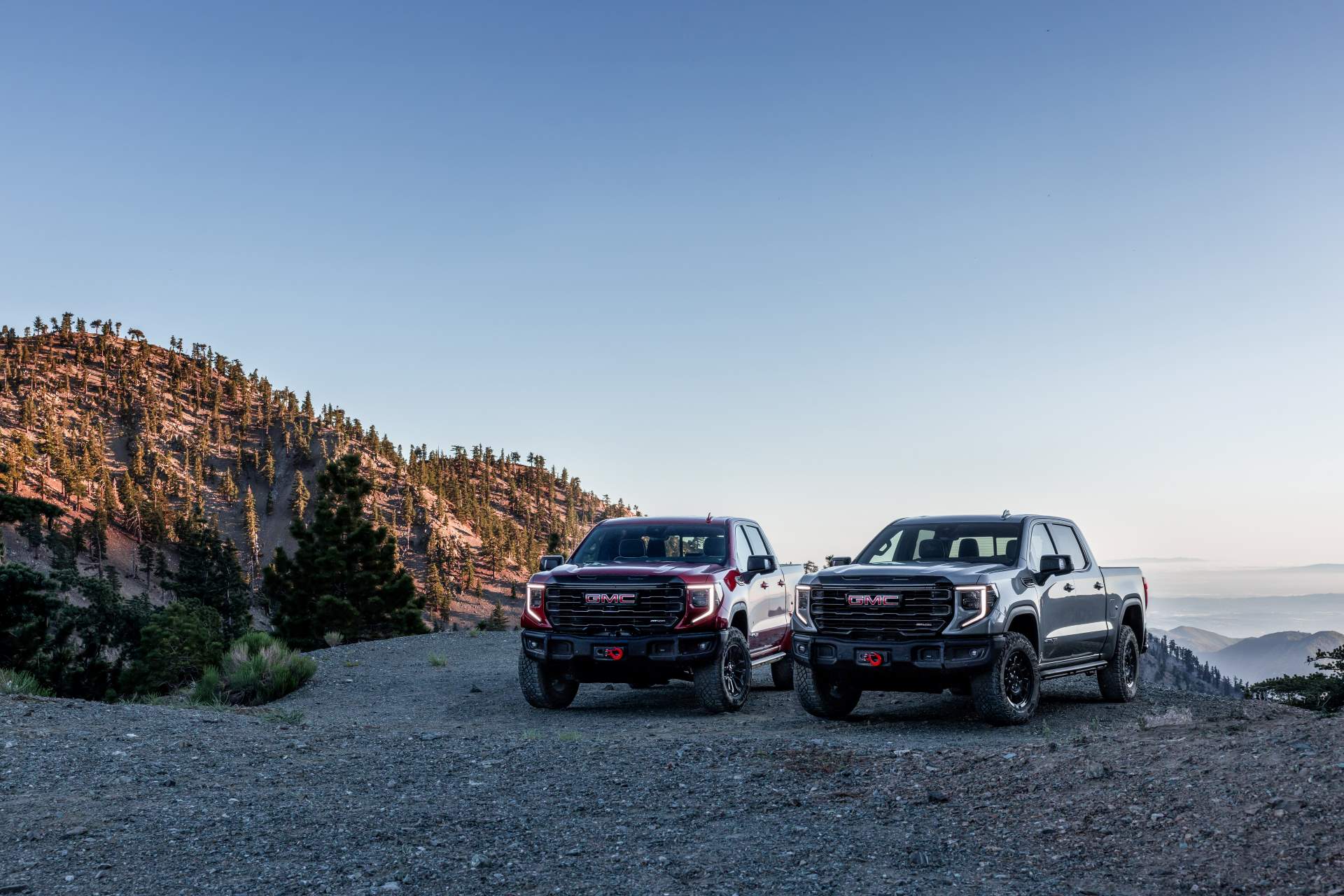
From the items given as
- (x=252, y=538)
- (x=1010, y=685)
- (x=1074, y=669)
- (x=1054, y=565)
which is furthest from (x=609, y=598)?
(x=252, y=538)

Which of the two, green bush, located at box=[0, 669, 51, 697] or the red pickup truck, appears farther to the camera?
green bush, located at box=[0, 669, 51, 697]

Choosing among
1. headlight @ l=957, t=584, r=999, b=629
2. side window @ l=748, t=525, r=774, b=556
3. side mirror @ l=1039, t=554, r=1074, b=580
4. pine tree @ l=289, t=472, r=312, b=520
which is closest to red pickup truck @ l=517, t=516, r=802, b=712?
side window @ l=748, t=525, r=774, b=556

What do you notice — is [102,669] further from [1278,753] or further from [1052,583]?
[1278,753]

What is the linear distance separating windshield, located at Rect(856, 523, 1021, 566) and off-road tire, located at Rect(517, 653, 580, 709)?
411cm

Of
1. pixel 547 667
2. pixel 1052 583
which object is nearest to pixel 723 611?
pixel 547 667

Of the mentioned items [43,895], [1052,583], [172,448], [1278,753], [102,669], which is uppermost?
[172,448]

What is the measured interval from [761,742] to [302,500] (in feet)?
550

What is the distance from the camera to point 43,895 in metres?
5.54

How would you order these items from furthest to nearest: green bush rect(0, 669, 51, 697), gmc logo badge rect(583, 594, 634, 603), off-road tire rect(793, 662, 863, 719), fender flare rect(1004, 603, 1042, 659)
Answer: green bush rect(0, 669, 51, 697) → gmc logo badge rect(583, 594, 634, 603) → off-road tire rect(793, 662, 863, 719) → fender flare rect(1004, 603, 1042, 659)

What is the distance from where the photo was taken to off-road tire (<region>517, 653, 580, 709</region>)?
12.8m

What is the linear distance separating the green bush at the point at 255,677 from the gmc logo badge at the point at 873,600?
948 centimetres

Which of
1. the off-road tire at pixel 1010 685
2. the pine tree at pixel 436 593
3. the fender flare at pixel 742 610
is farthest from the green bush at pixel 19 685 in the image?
the pine tree at pixel 436 593

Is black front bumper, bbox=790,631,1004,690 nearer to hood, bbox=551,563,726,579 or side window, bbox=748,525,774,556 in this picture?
hood, bbox=551,563,726,579

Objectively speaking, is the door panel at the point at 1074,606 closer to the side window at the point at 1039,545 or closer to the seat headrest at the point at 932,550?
the side window at the point at 1039,545
